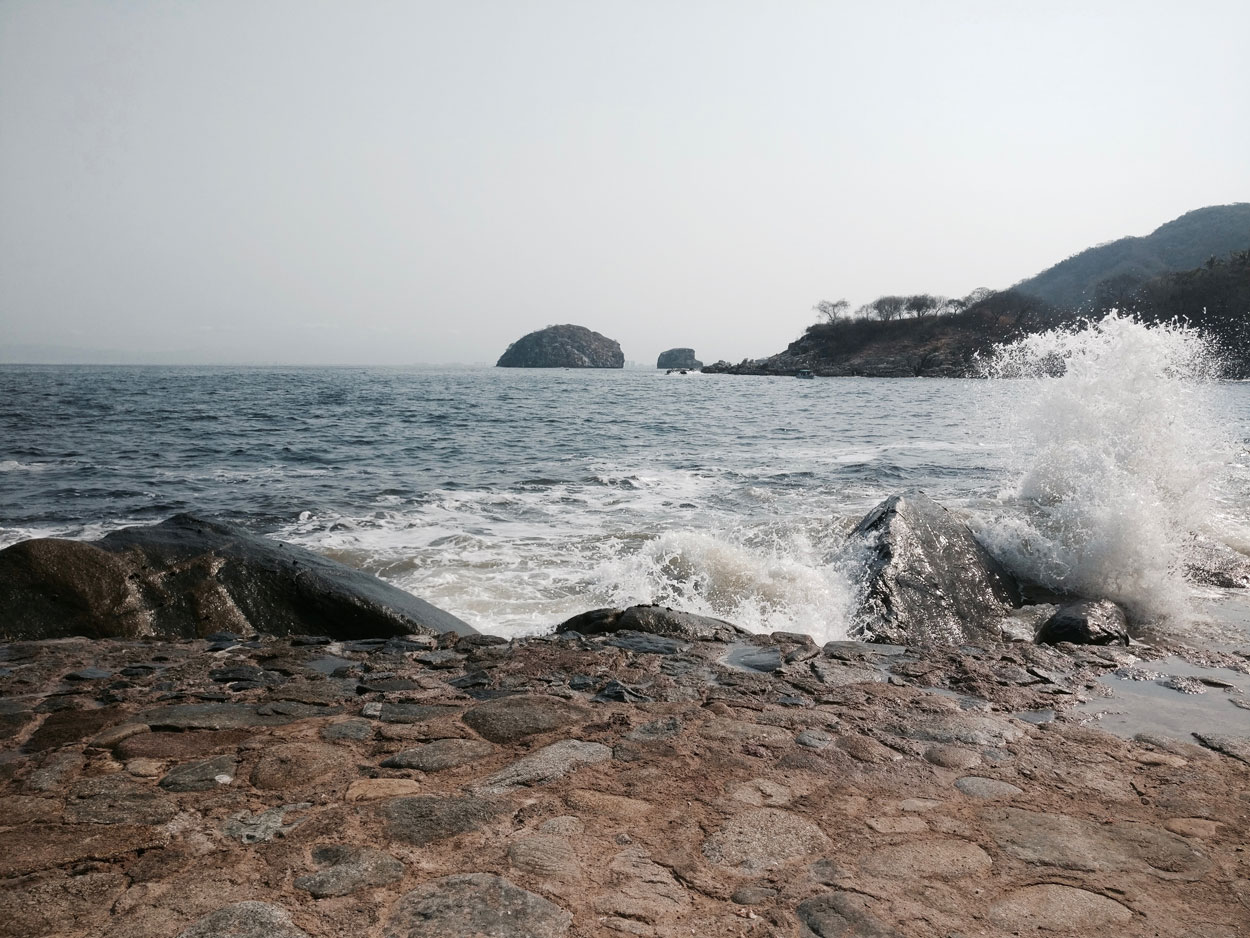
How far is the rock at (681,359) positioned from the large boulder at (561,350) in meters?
16.7

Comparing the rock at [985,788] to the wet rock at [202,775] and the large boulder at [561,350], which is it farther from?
the large boulder at [561,350]

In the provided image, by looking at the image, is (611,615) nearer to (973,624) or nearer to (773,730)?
(773,730)

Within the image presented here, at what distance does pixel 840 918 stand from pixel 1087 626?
4276 mm

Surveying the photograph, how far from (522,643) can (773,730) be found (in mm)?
2041

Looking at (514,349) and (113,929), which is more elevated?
(514,349)

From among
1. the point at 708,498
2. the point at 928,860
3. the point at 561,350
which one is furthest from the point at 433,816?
the point at 561,350

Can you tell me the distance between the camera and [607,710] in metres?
3.54

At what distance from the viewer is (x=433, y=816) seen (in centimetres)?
244

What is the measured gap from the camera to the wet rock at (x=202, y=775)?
8.57ft

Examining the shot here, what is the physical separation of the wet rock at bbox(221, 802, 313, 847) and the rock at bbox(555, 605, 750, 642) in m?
3.03

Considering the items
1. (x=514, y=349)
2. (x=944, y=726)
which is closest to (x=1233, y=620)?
(x=944, y=726)

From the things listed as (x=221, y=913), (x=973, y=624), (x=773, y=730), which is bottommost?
(x=973, y=624)

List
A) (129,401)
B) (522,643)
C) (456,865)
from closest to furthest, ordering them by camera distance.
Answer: (456,865)
(522,643)
(129,401)

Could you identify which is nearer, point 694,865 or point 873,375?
point 694,865
